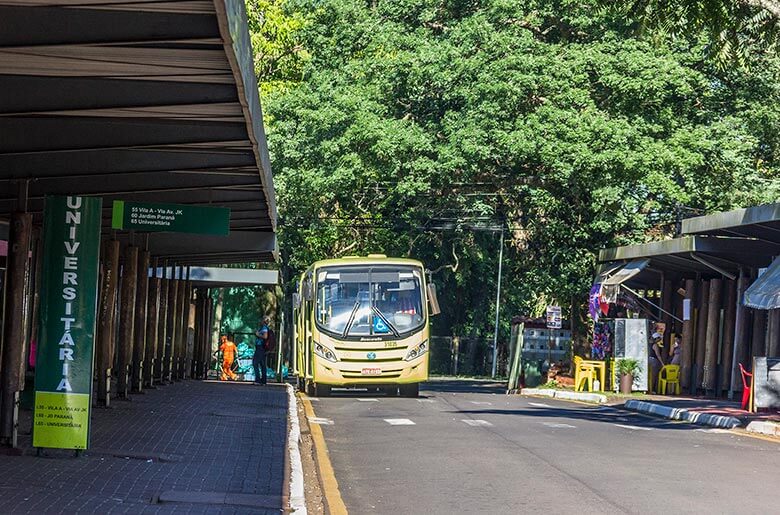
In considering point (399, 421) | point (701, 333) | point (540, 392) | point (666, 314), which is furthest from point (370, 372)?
point (666, 314)

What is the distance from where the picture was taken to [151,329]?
28625 millimetres

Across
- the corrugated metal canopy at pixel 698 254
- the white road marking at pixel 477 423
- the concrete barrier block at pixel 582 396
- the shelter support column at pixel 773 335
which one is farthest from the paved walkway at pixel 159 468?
the corrugated metal canopy at pixel 698 254

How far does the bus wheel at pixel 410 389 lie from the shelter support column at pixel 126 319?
9.35 meters

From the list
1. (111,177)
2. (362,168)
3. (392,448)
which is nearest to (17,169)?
(111,177)

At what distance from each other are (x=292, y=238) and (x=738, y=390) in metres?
25.3

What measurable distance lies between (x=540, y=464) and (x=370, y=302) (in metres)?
15.9

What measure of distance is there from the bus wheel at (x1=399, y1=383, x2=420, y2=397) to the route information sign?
46.5 ft

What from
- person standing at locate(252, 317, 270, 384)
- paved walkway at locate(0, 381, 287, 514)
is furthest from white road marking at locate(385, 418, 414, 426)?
person standing at locate(252, 317, 270, 384)

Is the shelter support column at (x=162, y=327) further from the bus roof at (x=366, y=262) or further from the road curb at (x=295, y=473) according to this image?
the road curb at (x=295, y=473)

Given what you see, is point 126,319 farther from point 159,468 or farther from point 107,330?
point 159,468

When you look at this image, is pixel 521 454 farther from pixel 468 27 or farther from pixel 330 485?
pixel 468 27

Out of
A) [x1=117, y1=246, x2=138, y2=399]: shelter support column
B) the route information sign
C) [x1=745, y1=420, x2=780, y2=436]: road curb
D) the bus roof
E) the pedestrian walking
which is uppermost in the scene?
the route information sign

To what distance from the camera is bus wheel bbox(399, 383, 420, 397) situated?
31970mm

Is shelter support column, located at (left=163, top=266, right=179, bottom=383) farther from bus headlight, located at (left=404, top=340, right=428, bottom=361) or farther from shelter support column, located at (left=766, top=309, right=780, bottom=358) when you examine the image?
shelter support column, located at (left=766, top=309, right=780, bottom=358)
